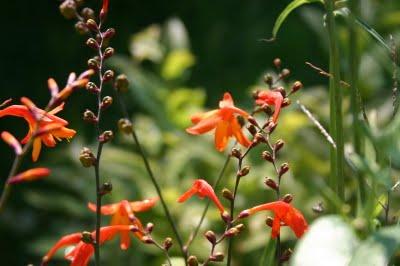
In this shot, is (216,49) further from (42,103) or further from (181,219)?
(181,219)

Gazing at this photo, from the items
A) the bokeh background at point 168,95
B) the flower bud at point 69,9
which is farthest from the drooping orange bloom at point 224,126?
the bokeh background at point 168,95

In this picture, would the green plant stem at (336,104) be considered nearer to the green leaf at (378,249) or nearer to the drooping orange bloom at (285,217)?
the drooping orange bloom at (285,217)

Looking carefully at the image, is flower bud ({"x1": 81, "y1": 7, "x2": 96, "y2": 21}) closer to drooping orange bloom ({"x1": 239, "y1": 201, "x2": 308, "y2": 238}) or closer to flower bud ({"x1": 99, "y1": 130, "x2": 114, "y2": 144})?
flower bud ({"x1": 99, "y1": 130, "x2": 114, "y2": 144})

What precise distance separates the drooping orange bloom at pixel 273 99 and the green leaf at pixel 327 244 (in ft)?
0.88

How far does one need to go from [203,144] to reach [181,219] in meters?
0.31

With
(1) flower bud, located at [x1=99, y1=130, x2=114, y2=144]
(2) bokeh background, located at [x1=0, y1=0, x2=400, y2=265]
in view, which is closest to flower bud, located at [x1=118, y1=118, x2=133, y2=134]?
(1) flower bud, located at [x1=99, y1=130, x2=114, y2=144]

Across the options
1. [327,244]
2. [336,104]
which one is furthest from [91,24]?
[327,244]

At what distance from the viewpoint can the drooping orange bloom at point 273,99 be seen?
907mm

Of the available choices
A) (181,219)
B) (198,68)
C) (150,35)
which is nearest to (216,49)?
(198,68)

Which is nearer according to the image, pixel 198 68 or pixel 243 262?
pixel 243 262

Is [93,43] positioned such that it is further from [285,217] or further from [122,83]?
[285,217]

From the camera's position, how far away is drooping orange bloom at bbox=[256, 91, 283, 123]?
91 cm

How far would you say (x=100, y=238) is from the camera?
2.88 ft

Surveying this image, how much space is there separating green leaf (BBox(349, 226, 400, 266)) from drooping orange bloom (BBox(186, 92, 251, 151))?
35 centimetres
